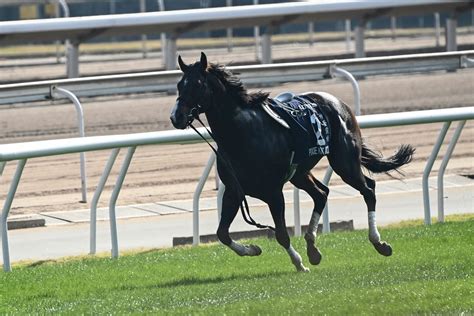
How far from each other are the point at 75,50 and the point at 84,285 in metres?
11.2

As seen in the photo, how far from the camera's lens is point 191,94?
26.1 ft

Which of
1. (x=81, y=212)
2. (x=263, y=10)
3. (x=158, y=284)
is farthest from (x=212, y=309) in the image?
(x=263, y=10)

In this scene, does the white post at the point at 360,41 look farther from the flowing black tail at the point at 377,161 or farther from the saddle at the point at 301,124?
the saddle at the point at 301,124

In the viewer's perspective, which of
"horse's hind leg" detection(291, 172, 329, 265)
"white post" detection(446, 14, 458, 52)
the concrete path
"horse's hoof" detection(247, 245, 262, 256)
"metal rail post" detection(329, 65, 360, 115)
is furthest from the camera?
"white post" detection(446, 14, 458, 52)

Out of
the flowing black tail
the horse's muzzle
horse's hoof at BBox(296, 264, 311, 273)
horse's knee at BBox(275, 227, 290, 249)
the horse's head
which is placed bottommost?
horse's hoof at BBox(296, 264, 311, 273)

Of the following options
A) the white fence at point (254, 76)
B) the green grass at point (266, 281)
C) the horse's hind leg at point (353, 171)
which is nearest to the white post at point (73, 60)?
the white fence at point (254, 76)

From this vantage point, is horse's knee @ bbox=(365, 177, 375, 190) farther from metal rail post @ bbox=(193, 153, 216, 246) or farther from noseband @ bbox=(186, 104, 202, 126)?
noseband @ bbox=(186, 104, 202, 126)

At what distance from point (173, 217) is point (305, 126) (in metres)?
3.57

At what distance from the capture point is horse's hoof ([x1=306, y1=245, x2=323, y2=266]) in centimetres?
838

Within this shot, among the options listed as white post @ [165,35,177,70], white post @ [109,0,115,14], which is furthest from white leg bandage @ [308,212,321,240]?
white post @ [109,0,115,14]

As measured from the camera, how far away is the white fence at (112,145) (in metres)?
8.90

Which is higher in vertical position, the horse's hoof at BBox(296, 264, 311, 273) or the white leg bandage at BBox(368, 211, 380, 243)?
the white leg bandage at BBox(368, 211, 380, 243)

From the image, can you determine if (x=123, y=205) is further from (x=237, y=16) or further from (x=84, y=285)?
(x=237, y=16)

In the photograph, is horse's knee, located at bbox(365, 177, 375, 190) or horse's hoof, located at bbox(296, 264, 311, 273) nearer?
horse's hoof, located at bbox(296, 264, 311, 273)
